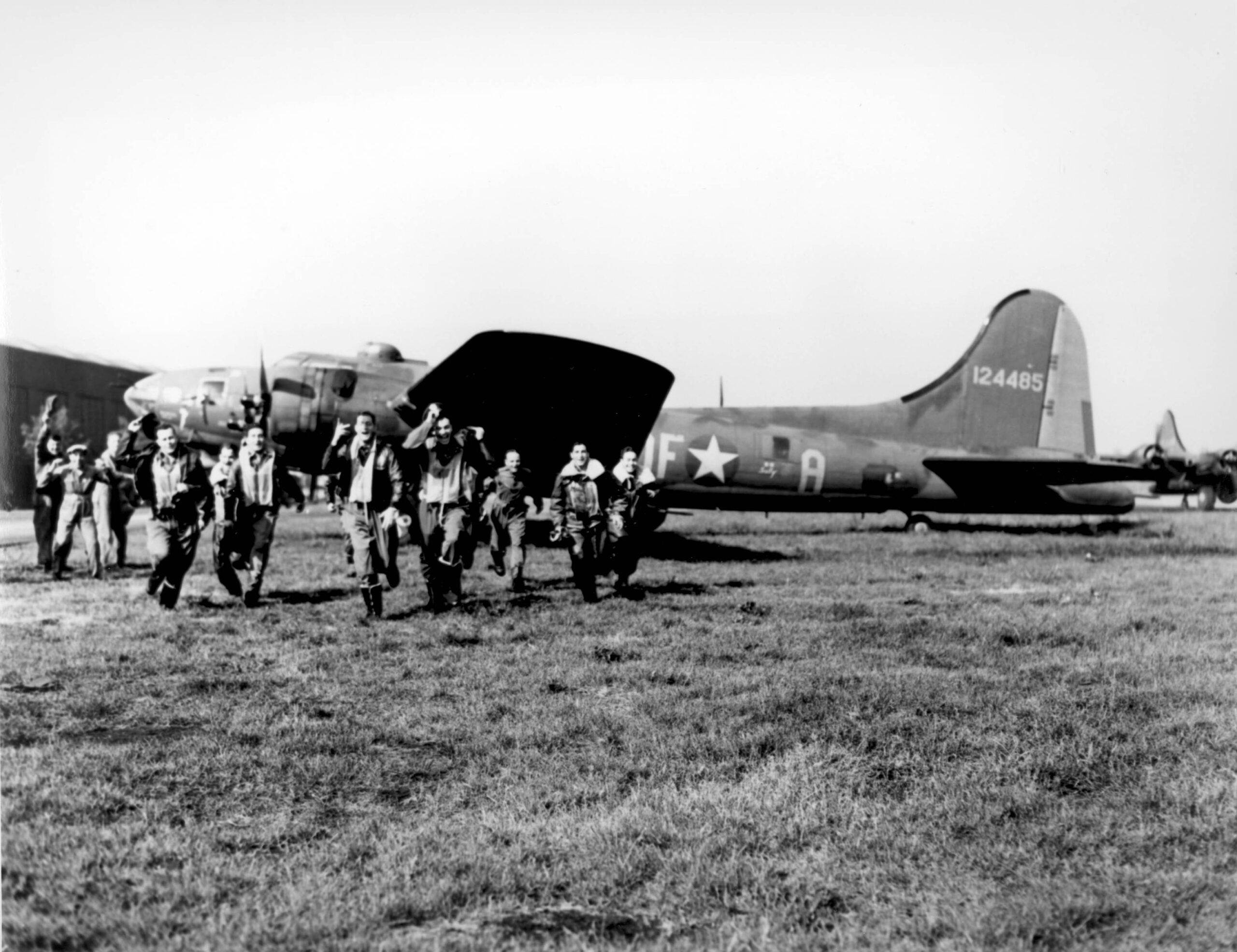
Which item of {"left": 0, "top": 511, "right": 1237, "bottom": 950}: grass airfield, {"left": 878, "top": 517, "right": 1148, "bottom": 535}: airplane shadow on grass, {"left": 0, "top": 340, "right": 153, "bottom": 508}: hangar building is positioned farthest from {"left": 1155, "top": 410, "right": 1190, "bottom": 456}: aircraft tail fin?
{"left": 0, "top": 340, "right": 153, "bottom": 508}: hangar building

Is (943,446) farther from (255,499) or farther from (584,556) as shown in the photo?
(255,499)

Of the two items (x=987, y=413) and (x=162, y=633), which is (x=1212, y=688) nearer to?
(x=162, y=633)

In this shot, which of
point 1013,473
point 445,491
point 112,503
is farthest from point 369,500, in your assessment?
point 1013,473

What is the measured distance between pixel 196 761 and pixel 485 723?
1.44m

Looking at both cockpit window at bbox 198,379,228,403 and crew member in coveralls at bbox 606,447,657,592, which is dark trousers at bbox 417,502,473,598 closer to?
crew member in coveralls at bbox 606,447,657,592

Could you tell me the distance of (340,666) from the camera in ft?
21.7

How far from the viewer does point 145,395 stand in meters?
17.5

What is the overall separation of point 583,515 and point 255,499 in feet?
10.6

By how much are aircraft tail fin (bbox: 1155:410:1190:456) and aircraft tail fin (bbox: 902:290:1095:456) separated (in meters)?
26.2

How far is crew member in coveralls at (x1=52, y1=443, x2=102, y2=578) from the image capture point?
11477 millimetres

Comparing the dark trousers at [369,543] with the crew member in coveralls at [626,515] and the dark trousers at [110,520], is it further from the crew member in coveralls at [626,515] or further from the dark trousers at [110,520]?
the dark trousers at [110,520]

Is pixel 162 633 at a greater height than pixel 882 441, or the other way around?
pixel 882 441

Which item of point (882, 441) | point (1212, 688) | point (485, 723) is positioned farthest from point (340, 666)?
point (882, 441)

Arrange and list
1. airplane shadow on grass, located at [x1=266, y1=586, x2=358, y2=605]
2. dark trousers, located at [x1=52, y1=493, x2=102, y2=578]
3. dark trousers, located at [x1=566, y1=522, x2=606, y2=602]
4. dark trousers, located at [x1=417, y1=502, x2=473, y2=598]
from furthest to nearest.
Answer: dark trousers, located at [x1=52, y1=493, x2=102, y2=578]
dark trousers, located at [x1=566, y1=522, x2=606, y2=602]
airplane shadow on grass, located at [x1=266, y1=586, x2=358, y2=605]
dark trousers, located at [x1=417, y1=502, x2=473, y2=598]
